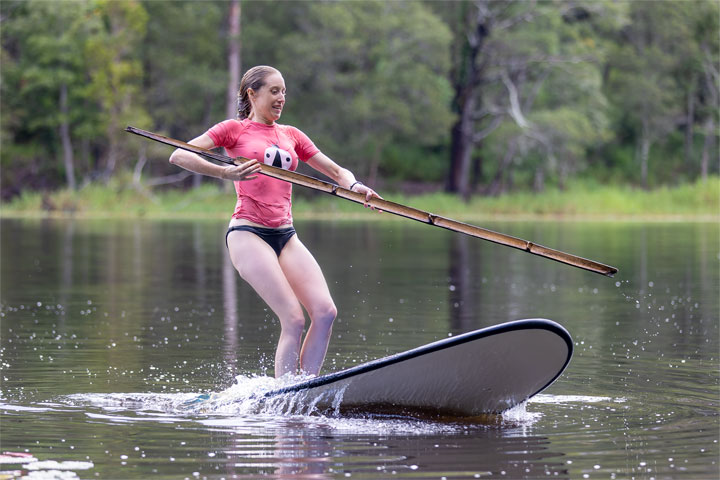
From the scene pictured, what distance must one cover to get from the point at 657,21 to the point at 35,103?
25.7 meters

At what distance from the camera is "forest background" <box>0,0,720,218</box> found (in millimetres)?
45406

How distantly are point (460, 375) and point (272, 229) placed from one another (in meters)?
1.41

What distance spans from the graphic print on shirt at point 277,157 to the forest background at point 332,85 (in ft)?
120

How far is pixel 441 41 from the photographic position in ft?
148

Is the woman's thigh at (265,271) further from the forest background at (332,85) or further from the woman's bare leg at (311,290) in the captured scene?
the forest background at (332,85)

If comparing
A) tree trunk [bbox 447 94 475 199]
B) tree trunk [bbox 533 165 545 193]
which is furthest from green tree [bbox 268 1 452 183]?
tree trunk [bbox 533 165 545 193]

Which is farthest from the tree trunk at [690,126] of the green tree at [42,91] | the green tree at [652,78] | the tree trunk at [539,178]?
the green tree at [42,91]

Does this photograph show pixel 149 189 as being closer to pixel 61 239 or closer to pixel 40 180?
pixel 40 180

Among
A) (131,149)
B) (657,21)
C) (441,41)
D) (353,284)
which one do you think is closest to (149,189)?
(131,149)

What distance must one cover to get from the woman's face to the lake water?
1.67m

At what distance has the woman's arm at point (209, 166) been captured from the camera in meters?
7.20

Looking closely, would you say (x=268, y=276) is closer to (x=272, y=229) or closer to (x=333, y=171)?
(x=272, y=229)

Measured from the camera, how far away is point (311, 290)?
7.78m

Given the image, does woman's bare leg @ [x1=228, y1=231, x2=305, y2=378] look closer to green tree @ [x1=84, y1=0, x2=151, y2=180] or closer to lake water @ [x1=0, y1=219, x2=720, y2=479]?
lake water @ [x1=0, y1=219, x2=720, y2=479]
